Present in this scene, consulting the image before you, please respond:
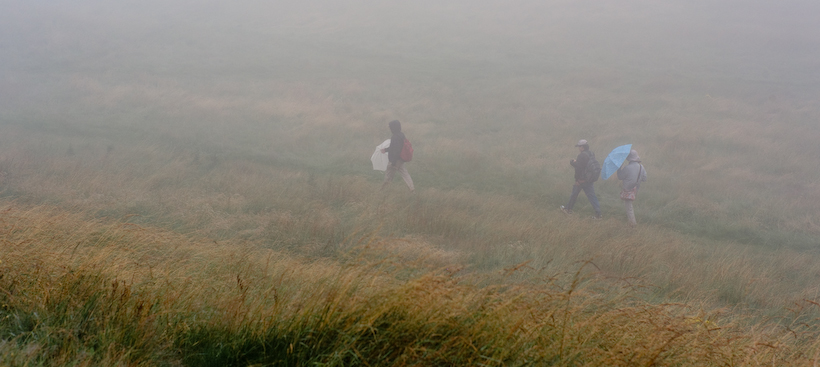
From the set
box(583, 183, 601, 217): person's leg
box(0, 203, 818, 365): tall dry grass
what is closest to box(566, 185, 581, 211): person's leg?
box(583, 183, 601, 217): person's leg

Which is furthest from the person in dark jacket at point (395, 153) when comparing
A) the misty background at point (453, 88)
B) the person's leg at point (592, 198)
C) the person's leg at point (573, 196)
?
the person's leg at point (592, 198)

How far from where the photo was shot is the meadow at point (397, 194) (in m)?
2.99

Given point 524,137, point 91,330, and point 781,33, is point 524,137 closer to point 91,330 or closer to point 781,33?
point 91,330

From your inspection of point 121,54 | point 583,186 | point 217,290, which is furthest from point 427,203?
point 121,54

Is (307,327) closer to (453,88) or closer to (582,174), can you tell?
(582,174)

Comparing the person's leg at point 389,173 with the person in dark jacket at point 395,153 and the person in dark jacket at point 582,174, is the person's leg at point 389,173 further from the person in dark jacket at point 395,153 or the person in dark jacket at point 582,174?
the person in dark jacket at point 582,174

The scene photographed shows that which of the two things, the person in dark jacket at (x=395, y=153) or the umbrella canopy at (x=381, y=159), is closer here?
the person in dark jacket at (x=395, y=153)

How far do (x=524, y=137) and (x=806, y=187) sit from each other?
809cm

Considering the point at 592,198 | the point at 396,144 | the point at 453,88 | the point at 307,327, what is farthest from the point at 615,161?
the point at 453,88

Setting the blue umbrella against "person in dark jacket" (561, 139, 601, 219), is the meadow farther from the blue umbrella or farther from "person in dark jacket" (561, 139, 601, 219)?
the blue umbrella

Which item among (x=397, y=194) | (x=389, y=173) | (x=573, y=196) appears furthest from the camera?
(x=389, y=173)

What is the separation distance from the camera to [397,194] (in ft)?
33.6

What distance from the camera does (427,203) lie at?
980 centimetres

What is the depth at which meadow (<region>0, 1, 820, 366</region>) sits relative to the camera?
299cm
